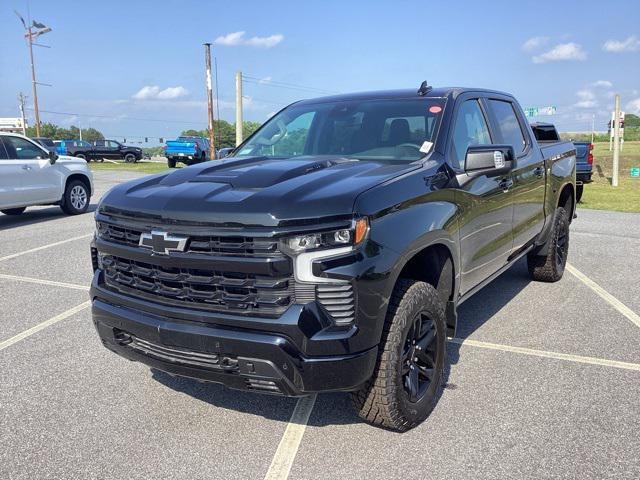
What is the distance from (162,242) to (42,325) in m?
2.70

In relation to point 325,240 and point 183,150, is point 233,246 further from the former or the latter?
point 183,150

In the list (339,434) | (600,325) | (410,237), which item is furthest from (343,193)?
(600,325)

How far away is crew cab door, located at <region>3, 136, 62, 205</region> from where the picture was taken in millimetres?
10617

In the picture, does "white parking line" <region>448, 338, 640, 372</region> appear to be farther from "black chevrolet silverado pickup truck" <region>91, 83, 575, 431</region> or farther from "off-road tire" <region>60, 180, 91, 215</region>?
"off-road tire" <region>60, 180, 91, 215</region>

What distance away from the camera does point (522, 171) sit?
15.7ft

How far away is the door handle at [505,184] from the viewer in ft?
14.0

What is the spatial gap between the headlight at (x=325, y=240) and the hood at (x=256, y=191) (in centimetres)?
8

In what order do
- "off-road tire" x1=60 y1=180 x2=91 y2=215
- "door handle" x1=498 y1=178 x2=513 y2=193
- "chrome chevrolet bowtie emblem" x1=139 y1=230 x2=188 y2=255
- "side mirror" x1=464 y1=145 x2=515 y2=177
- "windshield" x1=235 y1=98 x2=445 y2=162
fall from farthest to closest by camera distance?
1. "off-road tire" x1=60 y1=180 x2=91 y2=215
2. "door handle" x1=498 y1=178 x2=513 y2=193
3. "windshield" x1=235 y1=98 x2=445 y2=162
4. "side mirror" x1=464 y1=145 x2=515 y2=177
5. "chrome chevrolet bowtie emblem" x1=139 y1=230 x2=188 y2=255

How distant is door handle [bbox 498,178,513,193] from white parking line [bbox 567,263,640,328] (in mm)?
1687

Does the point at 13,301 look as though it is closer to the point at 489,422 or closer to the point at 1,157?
the point at 489,422

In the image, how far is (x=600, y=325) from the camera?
481 cm

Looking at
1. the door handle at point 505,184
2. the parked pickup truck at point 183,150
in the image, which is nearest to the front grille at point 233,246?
the door handle at point 505,184

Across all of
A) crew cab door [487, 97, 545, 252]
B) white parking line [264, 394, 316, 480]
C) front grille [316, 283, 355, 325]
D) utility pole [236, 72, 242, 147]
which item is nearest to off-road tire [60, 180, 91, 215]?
crew cab door [487, 97, 545, 252]

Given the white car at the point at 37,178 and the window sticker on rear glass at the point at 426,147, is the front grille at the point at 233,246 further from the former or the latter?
the white car at the point at 37,178
